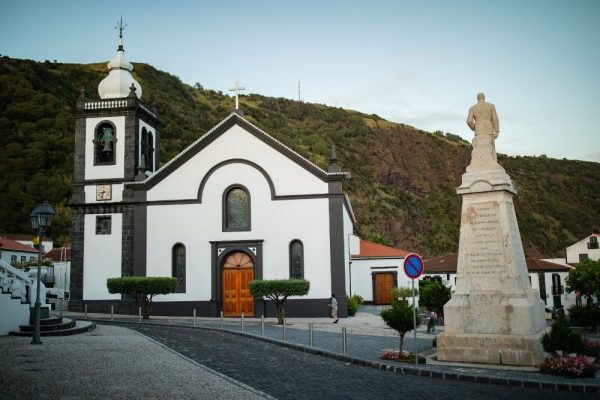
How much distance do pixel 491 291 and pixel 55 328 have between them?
13.3m

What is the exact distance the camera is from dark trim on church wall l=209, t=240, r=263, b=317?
90.9 ft

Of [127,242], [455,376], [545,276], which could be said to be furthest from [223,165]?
[545,276]

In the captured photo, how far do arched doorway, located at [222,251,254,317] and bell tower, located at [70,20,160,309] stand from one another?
202 inches

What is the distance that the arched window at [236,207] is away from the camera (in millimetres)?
28438

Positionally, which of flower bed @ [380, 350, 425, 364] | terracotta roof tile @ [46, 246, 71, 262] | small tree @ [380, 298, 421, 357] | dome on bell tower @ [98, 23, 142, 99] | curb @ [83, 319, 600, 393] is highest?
dome on bell tower @ [98, 23, 142, 99]

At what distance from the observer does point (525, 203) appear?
320ft

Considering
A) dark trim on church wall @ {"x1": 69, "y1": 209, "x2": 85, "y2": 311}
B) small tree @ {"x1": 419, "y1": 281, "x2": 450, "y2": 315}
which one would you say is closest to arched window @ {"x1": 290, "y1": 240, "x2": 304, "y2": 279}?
small tree @ {"x1": 419, "y1": 281, "x2": 450, "y2": 315}

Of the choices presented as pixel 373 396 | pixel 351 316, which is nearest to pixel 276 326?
pixel 351 316

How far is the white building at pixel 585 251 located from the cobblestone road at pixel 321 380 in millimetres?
60190

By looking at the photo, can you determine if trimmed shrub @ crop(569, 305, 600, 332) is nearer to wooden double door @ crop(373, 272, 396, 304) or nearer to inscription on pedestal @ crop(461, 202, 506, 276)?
inscription on pedestal @ crop(461, 202, 506, 276)

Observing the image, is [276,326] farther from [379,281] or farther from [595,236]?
[595,236]

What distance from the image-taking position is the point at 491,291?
488 inches

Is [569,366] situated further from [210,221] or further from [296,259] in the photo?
[210,221]

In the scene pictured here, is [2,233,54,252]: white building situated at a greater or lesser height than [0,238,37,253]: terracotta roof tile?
greater
